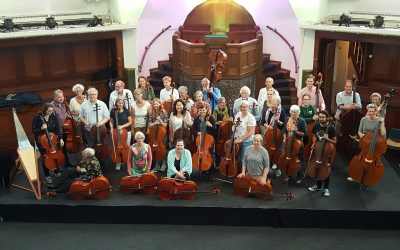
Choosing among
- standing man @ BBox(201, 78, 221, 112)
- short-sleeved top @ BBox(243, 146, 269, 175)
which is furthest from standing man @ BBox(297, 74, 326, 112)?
short-sleeved top @ BBox(243, 146, 269, 175)

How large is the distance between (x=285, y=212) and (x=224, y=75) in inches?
141

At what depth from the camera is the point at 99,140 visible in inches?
269

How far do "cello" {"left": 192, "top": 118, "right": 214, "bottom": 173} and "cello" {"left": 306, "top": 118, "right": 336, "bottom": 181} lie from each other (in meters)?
1.35

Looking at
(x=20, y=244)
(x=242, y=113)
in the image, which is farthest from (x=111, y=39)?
(x=20, y=244)

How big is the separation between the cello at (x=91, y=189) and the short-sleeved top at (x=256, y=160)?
1898 mm

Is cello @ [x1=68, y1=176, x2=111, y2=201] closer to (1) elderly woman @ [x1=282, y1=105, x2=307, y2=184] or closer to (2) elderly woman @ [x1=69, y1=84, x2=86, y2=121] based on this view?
(2) elderly woman @ [x1=69, y1=84, x2=86, y2=121]

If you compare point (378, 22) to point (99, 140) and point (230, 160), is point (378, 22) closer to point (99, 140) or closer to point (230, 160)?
point (230, 160)

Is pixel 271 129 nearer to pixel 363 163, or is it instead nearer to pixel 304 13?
pixel 363 163

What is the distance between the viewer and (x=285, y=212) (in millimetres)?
6152

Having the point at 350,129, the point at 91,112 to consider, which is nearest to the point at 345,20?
the point at 350,129

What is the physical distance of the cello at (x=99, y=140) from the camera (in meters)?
6.83

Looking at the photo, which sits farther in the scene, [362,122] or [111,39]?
[111,39]

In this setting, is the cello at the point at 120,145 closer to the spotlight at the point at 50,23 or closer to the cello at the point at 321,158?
the cello at the point at 321,158

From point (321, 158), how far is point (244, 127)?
1.11 m
